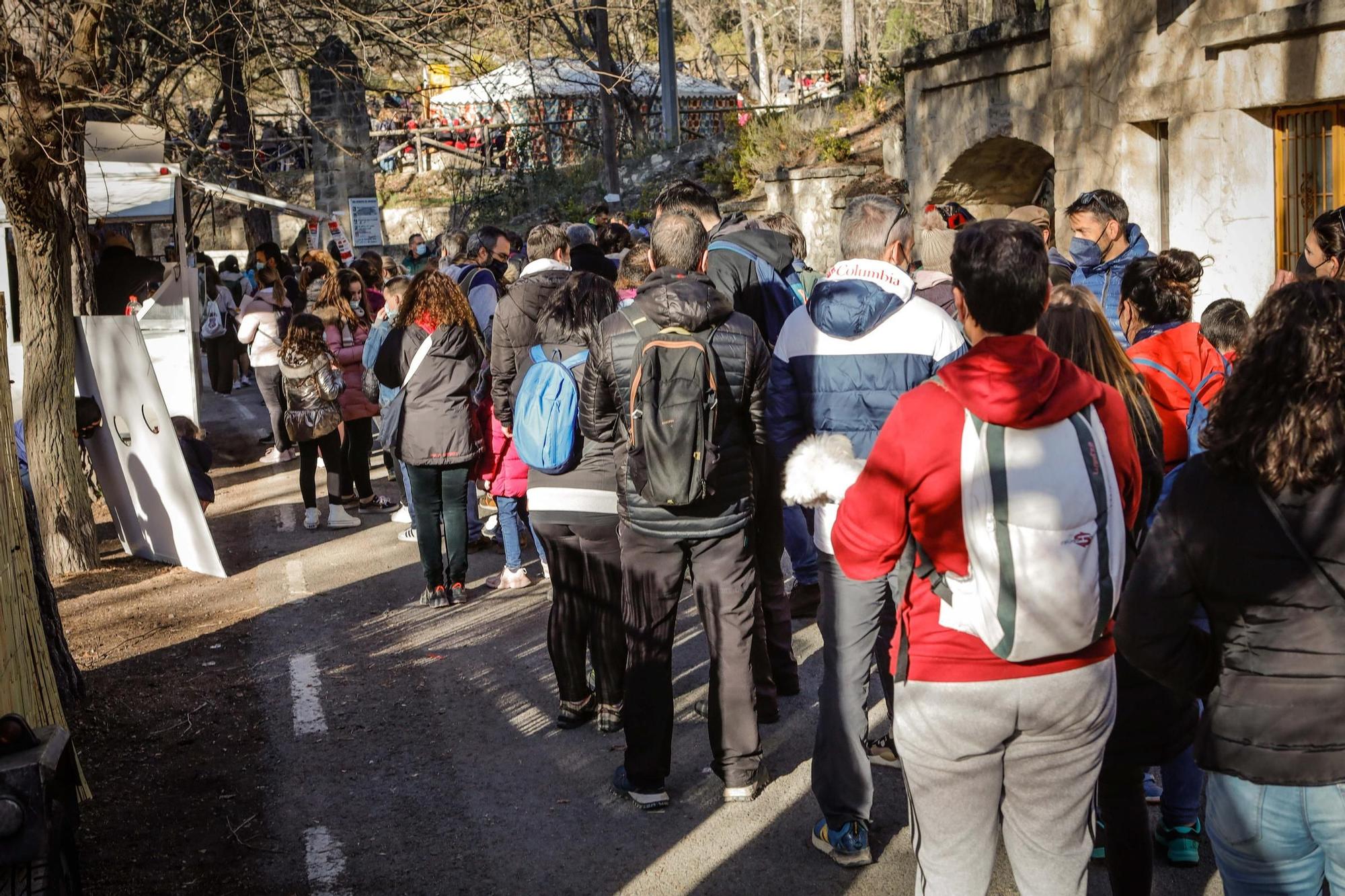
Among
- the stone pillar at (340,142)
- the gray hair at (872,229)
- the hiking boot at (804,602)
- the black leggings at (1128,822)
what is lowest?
the hiking boot at (804,602)

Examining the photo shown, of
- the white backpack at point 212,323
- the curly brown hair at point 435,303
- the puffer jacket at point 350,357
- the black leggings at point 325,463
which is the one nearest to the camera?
the curly brown hair at point 435,303

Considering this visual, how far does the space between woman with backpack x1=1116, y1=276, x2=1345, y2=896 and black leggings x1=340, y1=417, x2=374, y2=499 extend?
8.22 metres

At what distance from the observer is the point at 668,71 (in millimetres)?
22391

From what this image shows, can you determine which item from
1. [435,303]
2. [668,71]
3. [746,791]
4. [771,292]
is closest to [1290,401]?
[746,791]

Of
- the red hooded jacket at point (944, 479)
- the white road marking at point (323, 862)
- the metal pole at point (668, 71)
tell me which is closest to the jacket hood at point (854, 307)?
the red hooded jacket at point (944, 479)

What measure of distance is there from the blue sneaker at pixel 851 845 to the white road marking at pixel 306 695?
101 inches

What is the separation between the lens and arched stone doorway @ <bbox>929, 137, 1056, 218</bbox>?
1438 cm

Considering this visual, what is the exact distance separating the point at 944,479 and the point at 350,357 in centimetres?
831

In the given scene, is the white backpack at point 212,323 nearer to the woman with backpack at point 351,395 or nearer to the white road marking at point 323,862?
the woman with backpack at point 351,395

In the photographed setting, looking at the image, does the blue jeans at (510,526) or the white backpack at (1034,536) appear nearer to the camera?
the white backpack at (1034,536)

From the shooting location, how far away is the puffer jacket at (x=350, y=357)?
1020 cm

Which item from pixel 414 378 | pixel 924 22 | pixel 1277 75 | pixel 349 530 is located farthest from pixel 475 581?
pixel 924 22

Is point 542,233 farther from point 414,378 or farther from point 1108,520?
point 1108,520

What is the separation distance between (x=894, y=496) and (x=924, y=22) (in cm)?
4126
